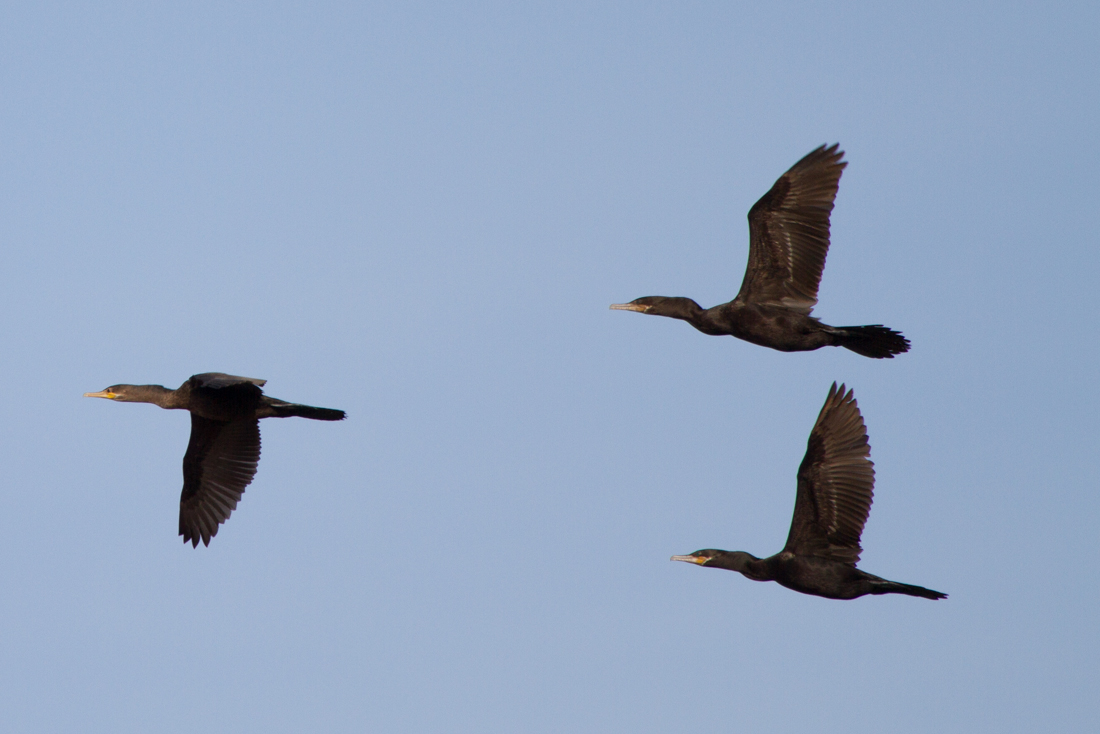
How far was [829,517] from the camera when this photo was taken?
11.8m

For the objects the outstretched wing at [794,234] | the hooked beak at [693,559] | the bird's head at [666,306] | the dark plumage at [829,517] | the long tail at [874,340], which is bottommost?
the hooked beak at [693,559]

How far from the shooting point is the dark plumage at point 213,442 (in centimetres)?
1333

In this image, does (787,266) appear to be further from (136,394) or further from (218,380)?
(136,394)

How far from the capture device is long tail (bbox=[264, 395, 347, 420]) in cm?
1295

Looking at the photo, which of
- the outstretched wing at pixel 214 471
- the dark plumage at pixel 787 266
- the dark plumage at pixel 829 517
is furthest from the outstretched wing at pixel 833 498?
the outstretched wing at pixel 214 471

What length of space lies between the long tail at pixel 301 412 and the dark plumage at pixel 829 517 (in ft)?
13.2

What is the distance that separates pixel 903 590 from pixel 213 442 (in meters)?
6.81

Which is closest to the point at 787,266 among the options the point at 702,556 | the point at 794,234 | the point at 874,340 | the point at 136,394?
the point at 794,234

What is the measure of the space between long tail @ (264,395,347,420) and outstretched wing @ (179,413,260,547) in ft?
2.13

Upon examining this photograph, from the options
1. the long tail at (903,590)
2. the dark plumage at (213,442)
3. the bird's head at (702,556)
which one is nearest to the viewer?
the long tail at (903,590)

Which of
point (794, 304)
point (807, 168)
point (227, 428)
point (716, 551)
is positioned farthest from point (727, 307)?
point (227, 428)

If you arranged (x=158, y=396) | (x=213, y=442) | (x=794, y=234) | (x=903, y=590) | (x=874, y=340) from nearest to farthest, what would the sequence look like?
(x=903, y=590) < (x=874, y=340) < (x=794, y=234) < (x=158, y=396) < (x=213, y=442)

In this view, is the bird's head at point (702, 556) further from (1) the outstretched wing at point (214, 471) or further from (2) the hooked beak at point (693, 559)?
(1) the outstretched wing at point (214, 471)

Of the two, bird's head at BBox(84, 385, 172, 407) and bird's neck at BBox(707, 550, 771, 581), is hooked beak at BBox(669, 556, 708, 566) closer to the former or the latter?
bird's neck at BBox(707, 550, 771, 581)
